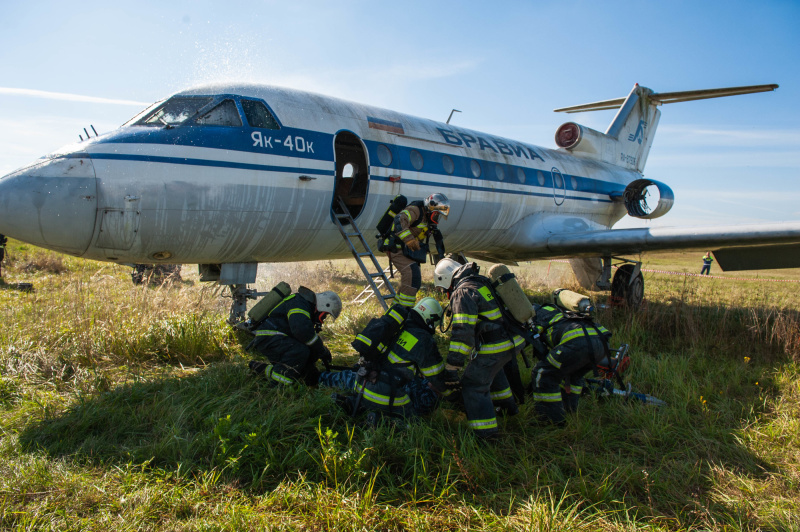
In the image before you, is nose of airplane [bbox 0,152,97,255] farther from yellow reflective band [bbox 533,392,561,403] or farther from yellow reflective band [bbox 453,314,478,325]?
yellow reflective band [bbox 533,392,561,403]

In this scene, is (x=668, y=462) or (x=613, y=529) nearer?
(x=613, y=529)

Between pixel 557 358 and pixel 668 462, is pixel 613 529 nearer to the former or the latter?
pixel 668 462

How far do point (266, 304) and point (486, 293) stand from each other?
266cm

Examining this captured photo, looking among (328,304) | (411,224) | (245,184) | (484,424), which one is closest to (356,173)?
(411,224)

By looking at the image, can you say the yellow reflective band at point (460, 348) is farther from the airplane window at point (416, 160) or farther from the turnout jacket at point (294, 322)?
the airplane window at point (416, 160)

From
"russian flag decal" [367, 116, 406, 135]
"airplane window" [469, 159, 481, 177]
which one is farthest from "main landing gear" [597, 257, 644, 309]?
"russian flag decal" [367, 116, 406, 135]

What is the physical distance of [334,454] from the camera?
3.36 metres

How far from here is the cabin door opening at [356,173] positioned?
285 inches

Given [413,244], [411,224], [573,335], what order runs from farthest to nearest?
[411,224] → [413,244] → [573,335]

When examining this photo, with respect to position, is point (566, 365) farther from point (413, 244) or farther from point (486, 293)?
point (413, 244)

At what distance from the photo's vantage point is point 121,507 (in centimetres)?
293

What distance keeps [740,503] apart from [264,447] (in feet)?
11.1

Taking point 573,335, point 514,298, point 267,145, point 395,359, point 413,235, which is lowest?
point 395,359

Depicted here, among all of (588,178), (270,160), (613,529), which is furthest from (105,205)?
(588,178)
